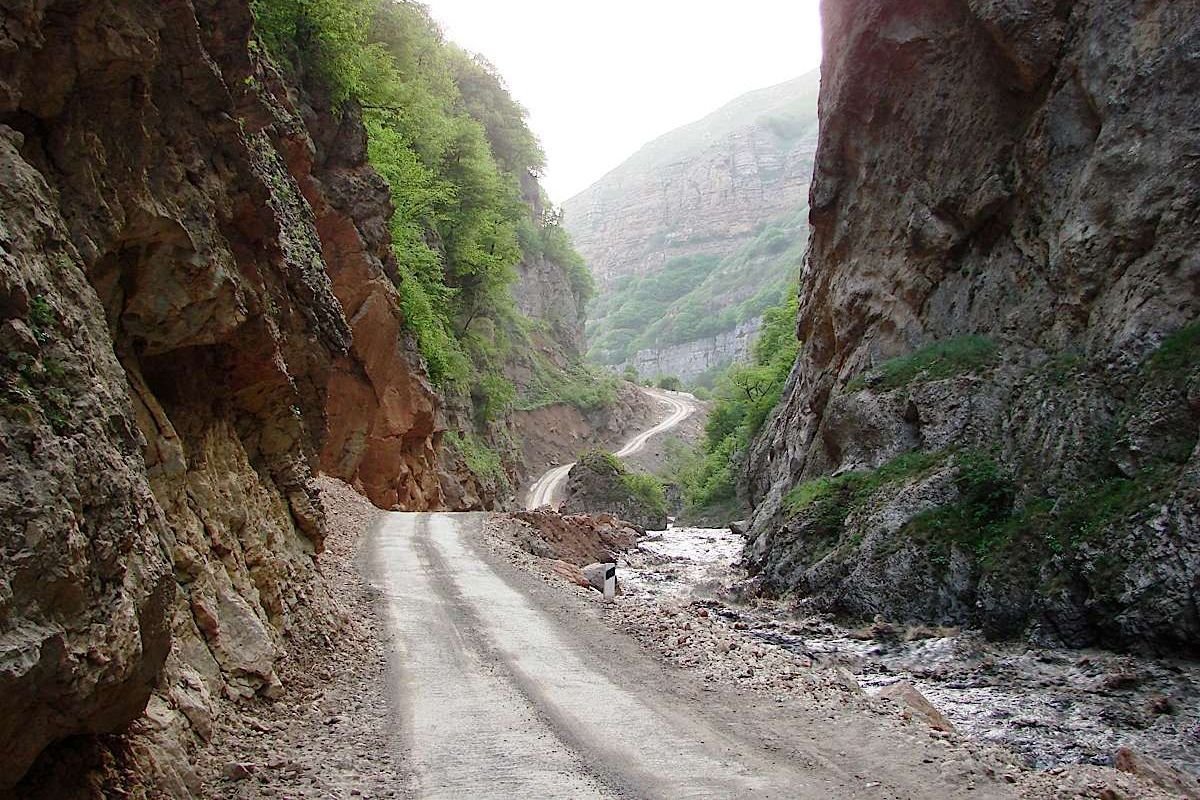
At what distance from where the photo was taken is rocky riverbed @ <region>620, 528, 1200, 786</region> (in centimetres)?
868

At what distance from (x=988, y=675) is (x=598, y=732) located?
6547mm

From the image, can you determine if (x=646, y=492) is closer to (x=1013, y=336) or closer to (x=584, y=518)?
(x=584, y=518)

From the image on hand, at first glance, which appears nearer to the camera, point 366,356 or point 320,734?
point 320,734

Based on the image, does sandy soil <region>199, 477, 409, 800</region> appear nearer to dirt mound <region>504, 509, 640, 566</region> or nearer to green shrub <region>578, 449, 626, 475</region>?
dirt mound <region>504, 509, 640, 566</region>


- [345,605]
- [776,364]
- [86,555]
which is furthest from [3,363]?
[776,364]

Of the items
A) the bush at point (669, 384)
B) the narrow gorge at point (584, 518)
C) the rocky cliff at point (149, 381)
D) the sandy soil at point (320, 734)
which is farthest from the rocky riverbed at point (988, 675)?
the bush at point (669, 384)

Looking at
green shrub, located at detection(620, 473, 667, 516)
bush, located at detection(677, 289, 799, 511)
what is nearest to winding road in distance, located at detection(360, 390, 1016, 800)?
green shrub, located at detection(620, 473, 667, 516)

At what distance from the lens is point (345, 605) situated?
471 inches

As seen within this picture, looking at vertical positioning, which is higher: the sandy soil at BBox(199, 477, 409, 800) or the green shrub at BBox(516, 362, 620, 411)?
the green shrub at BBox(516, 362, 620, 411)

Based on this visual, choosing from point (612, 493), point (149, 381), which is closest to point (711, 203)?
point (612, 493)

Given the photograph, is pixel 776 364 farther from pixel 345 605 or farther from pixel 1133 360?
pixel 345 605

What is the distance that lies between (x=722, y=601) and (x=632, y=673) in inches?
327

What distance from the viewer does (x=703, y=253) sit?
170125 millimetres

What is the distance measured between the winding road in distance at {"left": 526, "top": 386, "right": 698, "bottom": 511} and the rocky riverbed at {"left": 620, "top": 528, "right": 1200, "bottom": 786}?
24.1 meters
